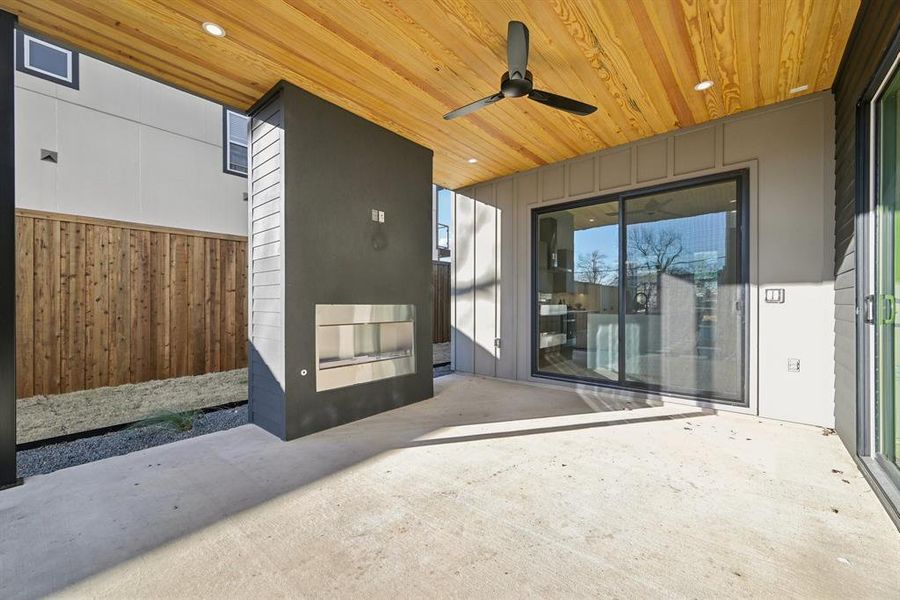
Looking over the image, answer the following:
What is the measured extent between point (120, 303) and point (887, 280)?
20.7 ft

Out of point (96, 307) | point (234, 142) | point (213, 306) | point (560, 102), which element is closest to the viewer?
point (560, 102)

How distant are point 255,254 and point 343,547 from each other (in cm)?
239

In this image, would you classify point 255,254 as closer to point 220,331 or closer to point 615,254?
point 220,331

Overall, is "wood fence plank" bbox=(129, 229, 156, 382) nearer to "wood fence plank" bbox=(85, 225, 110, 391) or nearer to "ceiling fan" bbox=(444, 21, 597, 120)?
"wood fence plank" bbox=(85, 225, 110, 391)

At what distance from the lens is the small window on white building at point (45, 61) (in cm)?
384

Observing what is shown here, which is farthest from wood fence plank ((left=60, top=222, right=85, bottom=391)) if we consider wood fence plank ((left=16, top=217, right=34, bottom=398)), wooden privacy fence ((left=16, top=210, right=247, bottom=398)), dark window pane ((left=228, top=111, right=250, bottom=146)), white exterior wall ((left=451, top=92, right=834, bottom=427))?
white exterior wall ((left=451, top=92, right=834, bottom=427))

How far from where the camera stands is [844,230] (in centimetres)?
263

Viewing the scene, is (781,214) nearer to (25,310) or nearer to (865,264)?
(865,264)

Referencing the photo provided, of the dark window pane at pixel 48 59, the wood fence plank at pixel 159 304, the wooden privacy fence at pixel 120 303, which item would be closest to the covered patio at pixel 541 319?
the wooden privacy fence at pixel 120 303

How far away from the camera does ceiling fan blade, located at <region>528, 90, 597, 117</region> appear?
252 centimetres

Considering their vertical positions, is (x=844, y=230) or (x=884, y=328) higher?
A: (x=844, y=230)

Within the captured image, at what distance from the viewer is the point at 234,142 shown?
5523 mm

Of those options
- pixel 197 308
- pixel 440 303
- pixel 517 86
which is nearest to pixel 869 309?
pixel 517 86

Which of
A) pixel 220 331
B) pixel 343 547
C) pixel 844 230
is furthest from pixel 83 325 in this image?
pixel 844 230
